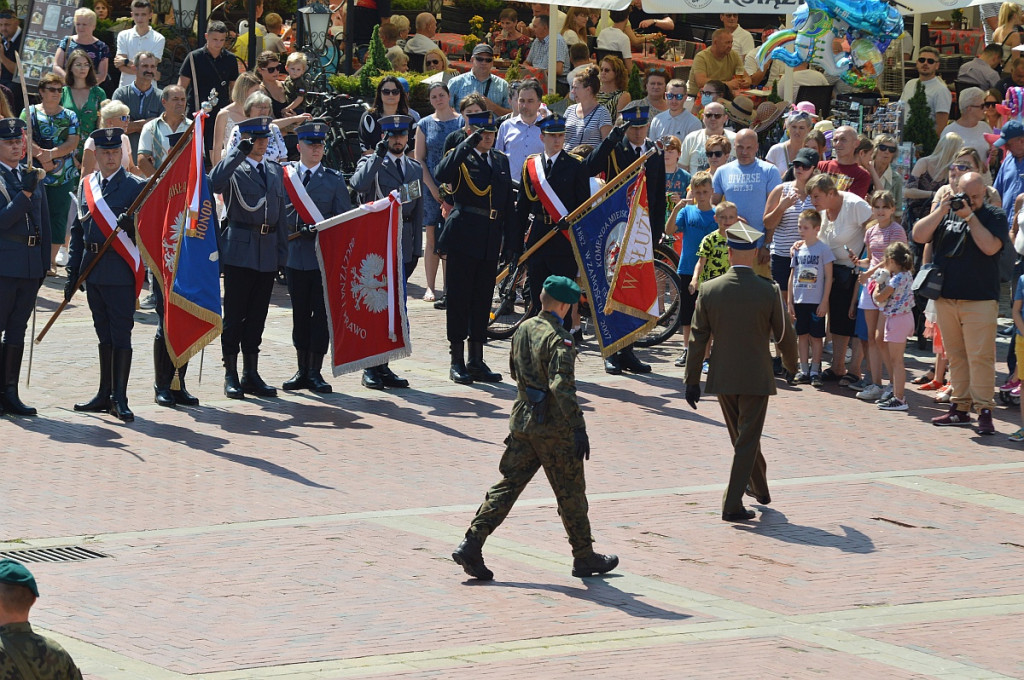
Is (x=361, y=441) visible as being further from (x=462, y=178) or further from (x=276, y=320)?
(x=276, y=320)

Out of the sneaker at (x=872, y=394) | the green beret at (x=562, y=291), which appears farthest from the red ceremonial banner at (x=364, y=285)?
the green beret at (x=562, y=291)

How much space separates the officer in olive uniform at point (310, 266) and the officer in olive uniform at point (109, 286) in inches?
58.3

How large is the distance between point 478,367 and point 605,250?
149 cm

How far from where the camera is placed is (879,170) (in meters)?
15.3

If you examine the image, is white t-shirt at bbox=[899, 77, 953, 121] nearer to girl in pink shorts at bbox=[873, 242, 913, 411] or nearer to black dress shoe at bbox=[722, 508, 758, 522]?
girl in pink shorts at bbox=[873, 242, 913, 411]

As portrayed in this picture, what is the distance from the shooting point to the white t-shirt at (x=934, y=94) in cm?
1847

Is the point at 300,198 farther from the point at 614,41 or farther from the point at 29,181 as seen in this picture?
the point at 614,41

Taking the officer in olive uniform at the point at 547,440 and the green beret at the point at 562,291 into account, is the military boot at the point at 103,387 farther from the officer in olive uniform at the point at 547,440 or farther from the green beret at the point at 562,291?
the green beret at the point at 562,291

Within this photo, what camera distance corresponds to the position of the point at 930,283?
513 inches

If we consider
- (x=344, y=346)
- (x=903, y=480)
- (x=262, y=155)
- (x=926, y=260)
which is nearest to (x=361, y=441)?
(x=344, y=346)

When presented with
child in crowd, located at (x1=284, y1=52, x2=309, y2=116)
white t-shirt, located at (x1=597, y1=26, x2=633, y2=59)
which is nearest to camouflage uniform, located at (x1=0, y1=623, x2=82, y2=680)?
child in crowd, located at (x1=284, y1=52, x2=309, y2=116)

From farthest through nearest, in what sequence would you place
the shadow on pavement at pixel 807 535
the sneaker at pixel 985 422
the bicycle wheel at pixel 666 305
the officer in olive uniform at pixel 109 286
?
the bicycle wheel at pixel 666 305, the sneaker at pixel 985 422, the officer in olive uniform at pixel 109 286, the shadow on pavement at pixel 807 535

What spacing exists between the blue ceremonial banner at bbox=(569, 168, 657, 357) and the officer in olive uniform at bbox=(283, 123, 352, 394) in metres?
2.07

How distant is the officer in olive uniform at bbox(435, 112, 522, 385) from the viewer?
45.8 ft
